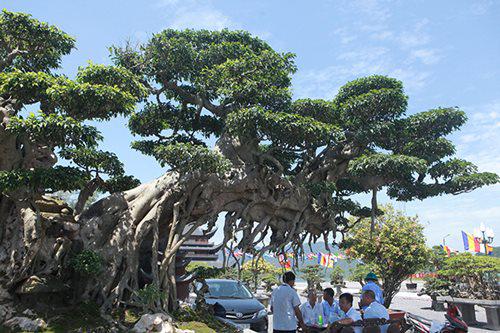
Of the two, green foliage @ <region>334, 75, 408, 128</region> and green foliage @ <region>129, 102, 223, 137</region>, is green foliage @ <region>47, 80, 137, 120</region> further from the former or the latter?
green foliage @ <region>334, 75, 408, 128</region>

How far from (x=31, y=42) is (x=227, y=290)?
984 cm

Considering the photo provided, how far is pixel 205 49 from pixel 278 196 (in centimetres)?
666

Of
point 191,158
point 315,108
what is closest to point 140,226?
point 191,158

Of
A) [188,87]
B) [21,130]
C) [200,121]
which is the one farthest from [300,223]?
[21,130]

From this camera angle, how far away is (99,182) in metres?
12.6

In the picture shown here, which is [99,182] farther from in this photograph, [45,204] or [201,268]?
[201,268]

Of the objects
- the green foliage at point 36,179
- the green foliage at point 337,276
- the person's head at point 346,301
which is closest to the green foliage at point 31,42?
the green foliage at point 36,179

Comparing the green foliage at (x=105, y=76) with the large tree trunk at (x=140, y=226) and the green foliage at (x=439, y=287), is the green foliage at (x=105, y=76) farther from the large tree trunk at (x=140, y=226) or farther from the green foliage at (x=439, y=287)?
the green foliage at (x=439, y=287)

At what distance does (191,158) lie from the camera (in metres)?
11.2

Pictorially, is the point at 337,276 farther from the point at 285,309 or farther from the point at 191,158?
the point at 285,309

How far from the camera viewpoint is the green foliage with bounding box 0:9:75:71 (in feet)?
37.0

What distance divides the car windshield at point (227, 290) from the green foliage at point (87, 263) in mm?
4180

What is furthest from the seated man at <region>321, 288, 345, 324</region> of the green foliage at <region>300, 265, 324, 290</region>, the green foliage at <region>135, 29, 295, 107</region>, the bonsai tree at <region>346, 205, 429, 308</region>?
the green foliage at <region>300, 265, 324, 290</region>

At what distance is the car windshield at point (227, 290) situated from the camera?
43.6ft
